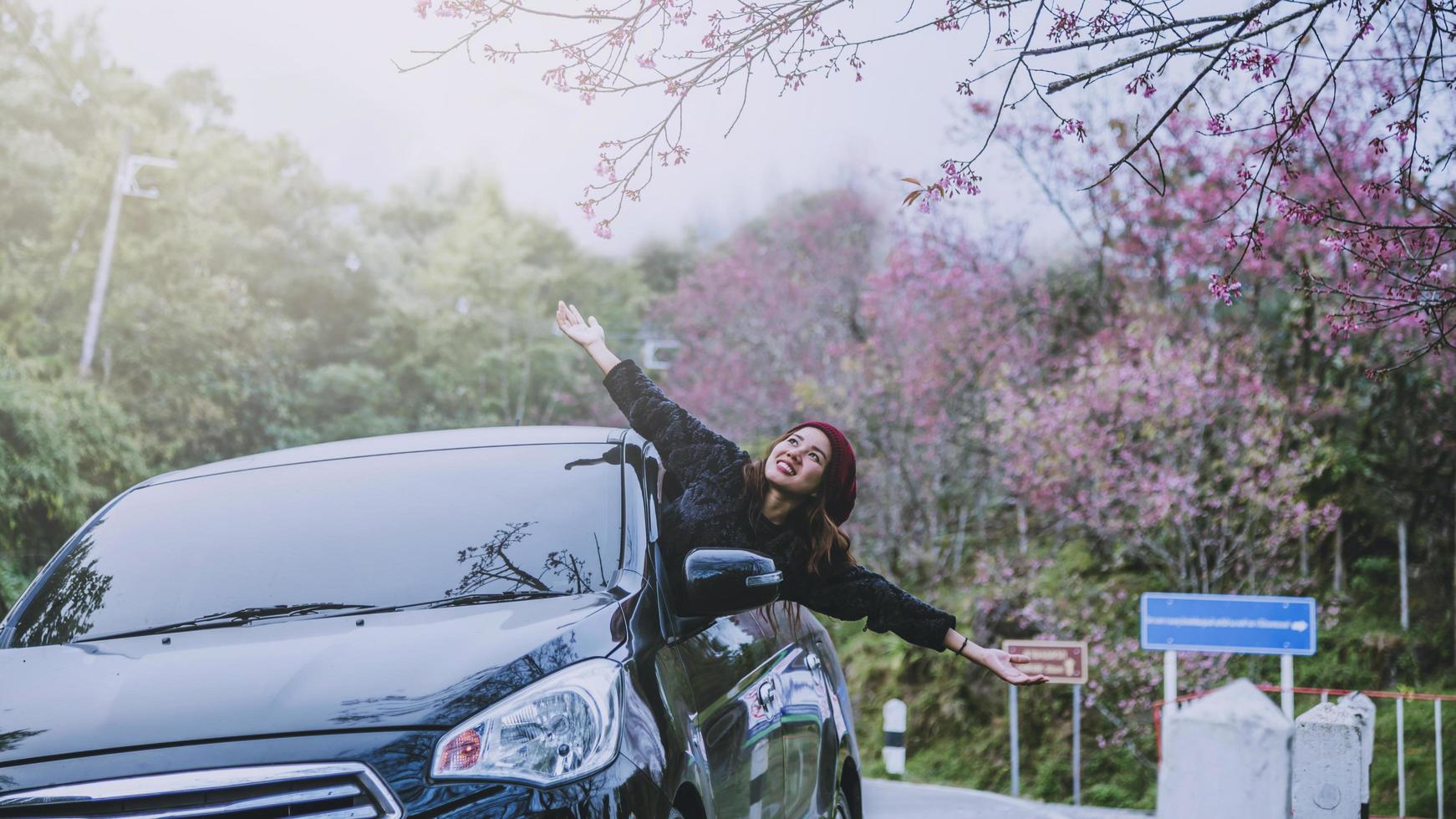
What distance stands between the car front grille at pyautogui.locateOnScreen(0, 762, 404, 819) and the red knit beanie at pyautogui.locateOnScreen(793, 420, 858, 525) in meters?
2.58

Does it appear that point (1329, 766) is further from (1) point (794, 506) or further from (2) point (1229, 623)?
(1) point (794, 506)

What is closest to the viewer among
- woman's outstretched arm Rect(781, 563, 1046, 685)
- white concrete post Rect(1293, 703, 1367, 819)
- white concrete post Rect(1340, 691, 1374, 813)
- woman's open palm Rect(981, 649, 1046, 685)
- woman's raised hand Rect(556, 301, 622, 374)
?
woman's open palm Rect(981, 649, 1046, 685)

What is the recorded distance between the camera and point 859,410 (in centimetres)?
2181

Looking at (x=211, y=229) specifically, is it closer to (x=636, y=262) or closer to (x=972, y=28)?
(x=636, y=262)

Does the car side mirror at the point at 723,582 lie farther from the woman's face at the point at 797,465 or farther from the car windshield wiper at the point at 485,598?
the woman's face at the point at 797,465

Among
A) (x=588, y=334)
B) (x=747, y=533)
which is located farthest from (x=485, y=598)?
(x=588, y=334)

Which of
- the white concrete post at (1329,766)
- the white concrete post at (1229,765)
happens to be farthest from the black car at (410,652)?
the white concrete post at (1329,766)

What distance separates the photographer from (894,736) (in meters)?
15.5

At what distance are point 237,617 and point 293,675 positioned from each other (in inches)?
25.9

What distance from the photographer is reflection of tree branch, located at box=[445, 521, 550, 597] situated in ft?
12.4

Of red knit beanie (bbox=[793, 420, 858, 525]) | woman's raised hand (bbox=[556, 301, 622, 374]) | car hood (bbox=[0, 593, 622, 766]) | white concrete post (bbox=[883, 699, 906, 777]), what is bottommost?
white concrete post (bbox=[883, 699, 906, 777])

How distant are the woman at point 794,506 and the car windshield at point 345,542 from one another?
670 millimetres

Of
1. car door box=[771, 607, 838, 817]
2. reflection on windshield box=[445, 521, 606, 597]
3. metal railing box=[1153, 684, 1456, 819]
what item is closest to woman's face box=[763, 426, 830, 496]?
car door box=[771, 607, 838, 817]

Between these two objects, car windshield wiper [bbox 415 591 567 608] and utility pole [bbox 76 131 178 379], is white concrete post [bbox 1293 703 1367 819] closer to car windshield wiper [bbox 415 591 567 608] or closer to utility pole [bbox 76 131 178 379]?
car windshield wiper [bbox 415 591 567 608]
